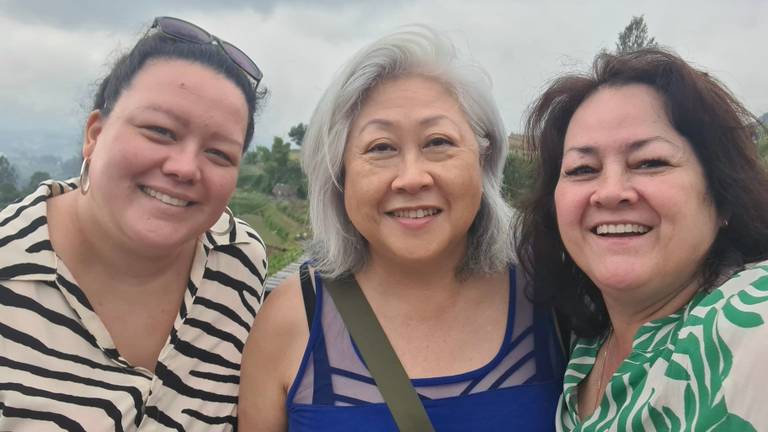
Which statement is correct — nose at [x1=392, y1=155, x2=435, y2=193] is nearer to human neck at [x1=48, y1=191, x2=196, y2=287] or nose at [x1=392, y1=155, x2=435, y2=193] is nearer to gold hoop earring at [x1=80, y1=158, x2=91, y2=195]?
human neck at [x1=48, y1=191, x2=196, y2=287]

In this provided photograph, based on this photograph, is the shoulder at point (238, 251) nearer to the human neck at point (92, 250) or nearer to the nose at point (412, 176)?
the human neck at point (92, 250)

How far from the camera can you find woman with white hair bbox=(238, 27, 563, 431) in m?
2.23

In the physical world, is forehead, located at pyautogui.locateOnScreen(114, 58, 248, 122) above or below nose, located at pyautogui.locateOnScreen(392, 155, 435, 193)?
above

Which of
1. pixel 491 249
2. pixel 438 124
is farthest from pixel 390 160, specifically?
pixel 491 249

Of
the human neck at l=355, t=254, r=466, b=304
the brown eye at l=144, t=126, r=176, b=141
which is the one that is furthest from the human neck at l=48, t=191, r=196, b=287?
the human neck at l=355, t=254, r=466, b=304

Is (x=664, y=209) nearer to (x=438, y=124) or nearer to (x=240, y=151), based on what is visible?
(x=438, y=124)

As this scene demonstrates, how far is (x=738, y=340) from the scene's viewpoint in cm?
140

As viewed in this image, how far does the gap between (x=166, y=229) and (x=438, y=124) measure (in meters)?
1.20

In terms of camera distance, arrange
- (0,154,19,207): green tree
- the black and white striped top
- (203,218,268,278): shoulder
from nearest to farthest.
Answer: the black and white striped top, (203,218,268,278): shoulder, (0,154,19,207): green tree

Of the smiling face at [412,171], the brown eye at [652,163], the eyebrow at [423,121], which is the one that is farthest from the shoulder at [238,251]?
the brown eye at [652,163]

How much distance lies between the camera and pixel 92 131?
7.62 feet

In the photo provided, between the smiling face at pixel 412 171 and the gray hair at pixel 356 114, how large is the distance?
79 millimetres

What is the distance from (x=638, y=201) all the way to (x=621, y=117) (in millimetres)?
309

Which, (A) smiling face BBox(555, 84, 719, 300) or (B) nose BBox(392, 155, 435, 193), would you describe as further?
(B) nose BBox(392, 155, 435, 193)
